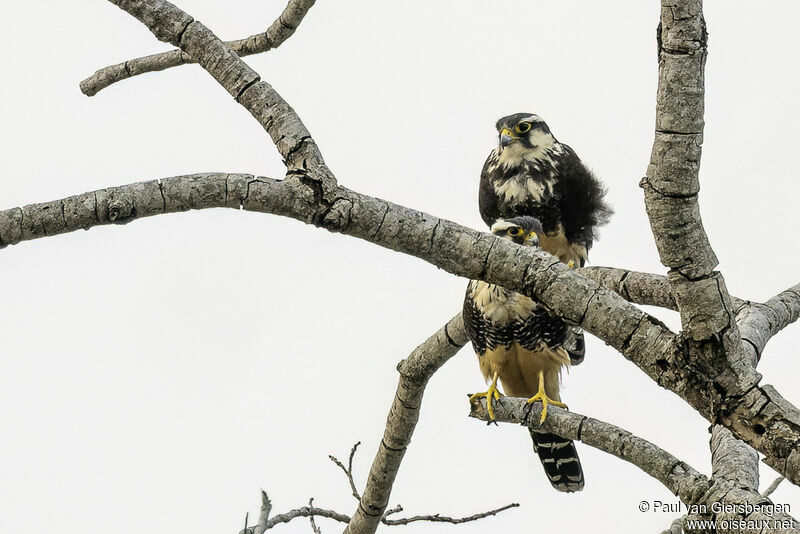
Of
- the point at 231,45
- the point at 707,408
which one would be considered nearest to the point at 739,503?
the point at 707,408

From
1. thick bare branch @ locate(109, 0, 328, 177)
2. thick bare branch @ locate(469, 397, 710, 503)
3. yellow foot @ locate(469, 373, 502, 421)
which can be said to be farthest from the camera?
yellow foot @ locate(469, 373, 502, 421)

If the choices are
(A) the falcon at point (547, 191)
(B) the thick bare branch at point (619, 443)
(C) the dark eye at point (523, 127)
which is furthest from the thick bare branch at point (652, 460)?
(C) the dark eye at point (523, 127)

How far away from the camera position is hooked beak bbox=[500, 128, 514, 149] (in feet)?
16.3

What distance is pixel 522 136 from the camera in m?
5.00

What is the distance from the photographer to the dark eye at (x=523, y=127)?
500 centimetres

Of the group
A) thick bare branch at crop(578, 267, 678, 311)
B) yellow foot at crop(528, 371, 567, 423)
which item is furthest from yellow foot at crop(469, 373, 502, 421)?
thick bare branch at crop(578, 267, 678, 311)

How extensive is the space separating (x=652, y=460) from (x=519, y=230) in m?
1.69

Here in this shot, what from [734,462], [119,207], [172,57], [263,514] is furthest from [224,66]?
[734,462]

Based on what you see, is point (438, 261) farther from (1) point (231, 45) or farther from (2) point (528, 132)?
(2) point (528, 132)

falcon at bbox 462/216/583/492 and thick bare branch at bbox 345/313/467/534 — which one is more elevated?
falcon at bbox 462/216/583/492

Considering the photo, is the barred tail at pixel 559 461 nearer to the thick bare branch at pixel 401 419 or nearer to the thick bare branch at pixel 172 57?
the thick bare branch at pixel 401 419

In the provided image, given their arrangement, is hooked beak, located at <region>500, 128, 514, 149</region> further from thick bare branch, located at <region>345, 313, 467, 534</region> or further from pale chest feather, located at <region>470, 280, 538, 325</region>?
thick bare branch, located at <region>345, 313, 467, 534</region>

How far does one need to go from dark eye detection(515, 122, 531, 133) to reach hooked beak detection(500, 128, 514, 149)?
0.05 meters

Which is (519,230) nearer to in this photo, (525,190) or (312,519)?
(525,190)
